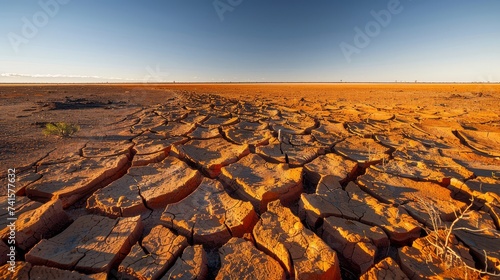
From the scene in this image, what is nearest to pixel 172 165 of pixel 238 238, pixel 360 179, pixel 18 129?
pixel 238 238

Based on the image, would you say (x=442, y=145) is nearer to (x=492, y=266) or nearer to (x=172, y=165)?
(x=492, y=266)

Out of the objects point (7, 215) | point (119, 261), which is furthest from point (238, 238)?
point (7, 215)

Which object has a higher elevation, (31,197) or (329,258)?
(329,258)

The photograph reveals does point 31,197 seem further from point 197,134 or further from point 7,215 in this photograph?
point 197,134

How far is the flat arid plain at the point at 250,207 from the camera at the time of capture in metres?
1.31

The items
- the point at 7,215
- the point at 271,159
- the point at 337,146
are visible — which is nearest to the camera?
the point at 7,215

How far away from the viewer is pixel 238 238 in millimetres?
1518

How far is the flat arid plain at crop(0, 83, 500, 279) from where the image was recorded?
1.31 meters

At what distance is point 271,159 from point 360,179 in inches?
40.9

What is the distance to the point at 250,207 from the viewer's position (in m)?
1.80

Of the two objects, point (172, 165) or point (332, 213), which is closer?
point (332, 213)

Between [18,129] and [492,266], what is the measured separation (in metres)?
6.66

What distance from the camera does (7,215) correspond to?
1732 millimetres

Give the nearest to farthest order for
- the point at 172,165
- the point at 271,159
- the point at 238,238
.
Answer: the point at 238,238
the point at 172,165
the point at 271,159
